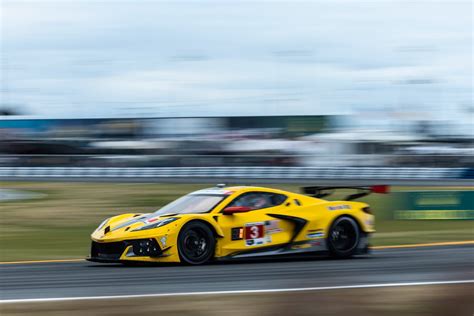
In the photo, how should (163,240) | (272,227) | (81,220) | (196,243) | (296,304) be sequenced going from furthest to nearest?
1. (81,220)
2. (272,227)
3. (196,243)
4. (163,240)
5. (296,304)

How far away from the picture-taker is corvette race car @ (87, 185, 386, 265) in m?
9.74

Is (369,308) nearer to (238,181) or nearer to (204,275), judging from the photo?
(204,275)

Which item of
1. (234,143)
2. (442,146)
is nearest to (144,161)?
(234,143)

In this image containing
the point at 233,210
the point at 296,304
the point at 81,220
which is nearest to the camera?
the point at 296,304

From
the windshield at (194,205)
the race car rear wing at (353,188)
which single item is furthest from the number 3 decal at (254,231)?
the race car rear wing at (353,188)

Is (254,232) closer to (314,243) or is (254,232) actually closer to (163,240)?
(314,243)

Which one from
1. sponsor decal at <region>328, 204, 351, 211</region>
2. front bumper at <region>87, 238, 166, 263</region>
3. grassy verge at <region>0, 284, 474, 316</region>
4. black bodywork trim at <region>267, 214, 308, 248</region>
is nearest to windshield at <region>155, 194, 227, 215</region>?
front bumper at <region>87, 238, 166, 263</region>

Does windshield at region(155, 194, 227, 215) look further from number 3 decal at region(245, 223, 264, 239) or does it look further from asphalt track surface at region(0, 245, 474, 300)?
asphalt track surface at region(0, 245, 474, 300)

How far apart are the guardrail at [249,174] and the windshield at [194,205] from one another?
66.1 ft

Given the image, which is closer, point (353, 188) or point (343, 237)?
point (343, 237)

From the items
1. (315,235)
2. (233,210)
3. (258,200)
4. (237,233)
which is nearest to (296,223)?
(315,235)

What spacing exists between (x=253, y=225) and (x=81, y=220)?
9.04m

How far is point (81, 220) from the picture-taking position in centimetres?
1861

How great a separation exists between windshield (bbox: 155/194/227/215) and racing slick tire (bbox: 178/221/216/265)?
0.35 m
